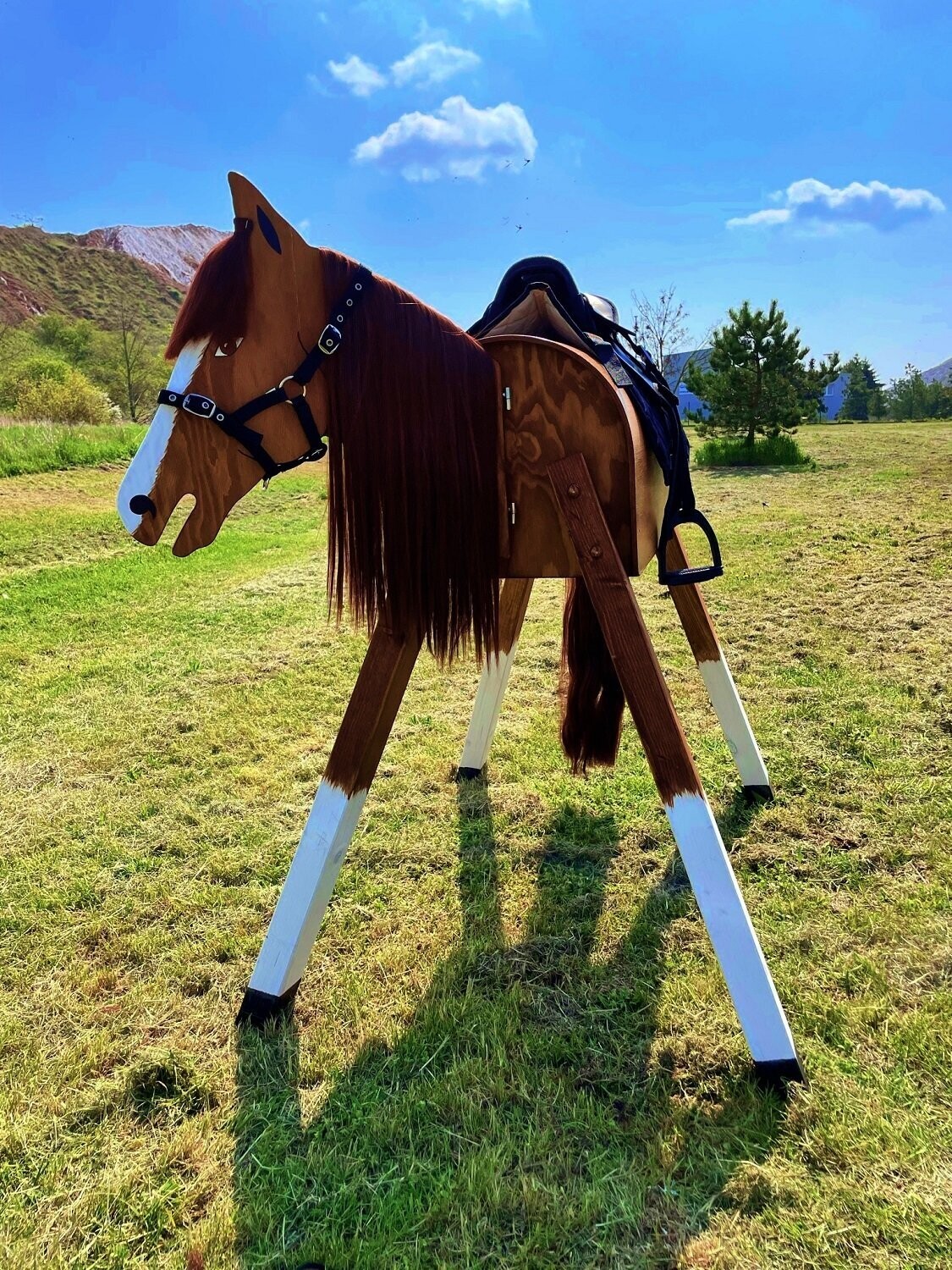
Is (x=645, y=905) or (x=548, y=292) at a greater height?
(x=548, y=292)

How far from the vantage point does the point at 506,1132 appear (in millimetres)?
1533

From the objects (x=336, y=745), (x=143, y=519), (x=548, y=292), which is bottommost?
(x=336, y=745)

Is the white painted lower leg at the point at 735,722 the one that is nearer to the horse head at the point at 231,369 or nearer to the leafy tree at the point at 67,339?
the horse head at the point at 231,369

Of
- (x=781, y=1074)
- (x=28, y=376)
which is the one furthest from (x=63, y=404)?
(x=781, y=1074)

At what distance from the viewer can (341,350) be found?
5.11 feet

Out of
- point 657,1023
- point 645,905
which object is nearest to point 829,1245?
point 657,1023

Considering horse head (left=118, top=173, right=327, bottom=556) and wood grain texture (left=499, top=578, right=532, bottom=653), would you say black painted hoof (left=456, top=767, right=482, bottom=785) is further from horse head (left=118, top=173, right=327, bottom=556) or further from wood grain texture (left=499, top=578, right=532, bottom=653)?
horse head (left=118, top=173, right=327, bottom=556)

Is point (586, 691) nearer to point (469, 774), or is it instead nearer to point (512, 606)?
point (512, 606)

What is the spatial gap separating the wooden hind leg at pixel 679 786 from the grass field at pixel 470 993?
0.17 metres

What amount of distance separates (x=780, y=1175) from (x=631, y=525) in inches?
58.4

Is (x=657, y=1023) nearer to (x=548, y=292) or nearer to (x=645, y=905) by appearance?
(x=645, y=905)

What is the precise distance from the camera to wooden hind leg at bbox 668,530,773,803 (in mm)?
2537

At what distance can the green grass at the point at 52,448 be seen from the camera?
10367 millimetres

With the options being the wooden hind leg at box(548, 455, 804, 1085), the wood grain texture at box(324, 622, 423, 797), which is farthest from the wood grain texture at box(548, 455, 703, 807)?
the wood grain texture at box(324, 622, 423, 797)
